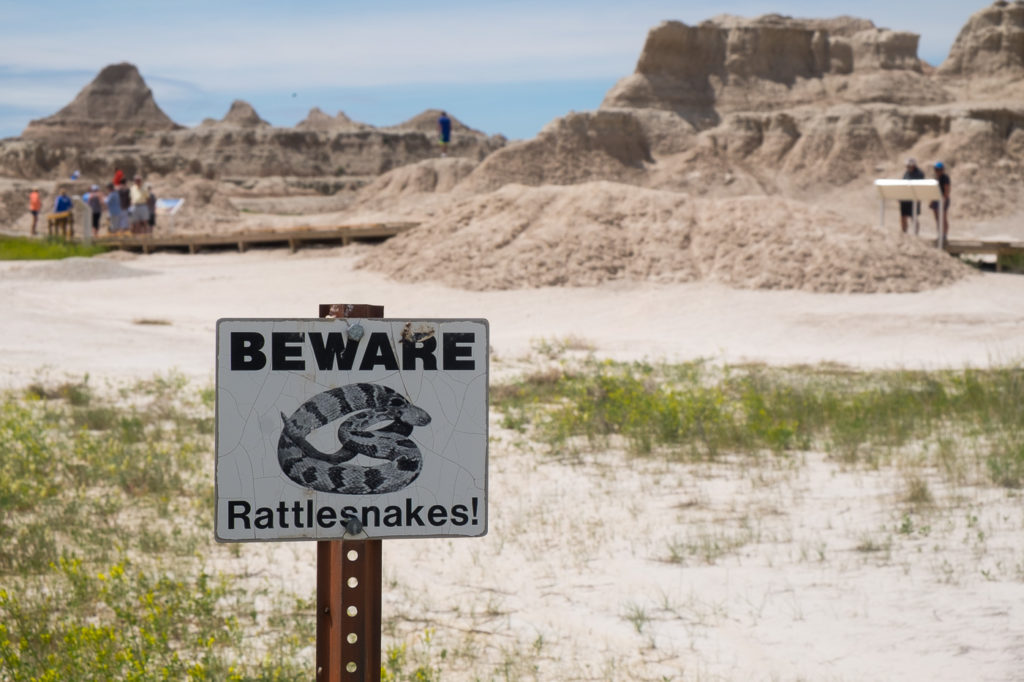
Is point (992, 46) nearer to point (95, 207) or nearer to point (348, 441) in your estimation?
point (95, 207)

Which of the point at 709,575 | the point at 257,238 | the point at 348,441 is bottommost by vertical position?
the point at 709,575

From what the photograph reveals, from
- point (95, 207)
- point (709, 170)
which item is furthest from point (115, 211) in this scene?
point (709, 170)

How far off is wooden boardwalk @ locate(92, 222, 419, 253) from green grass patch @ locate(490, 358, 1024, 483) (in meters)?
16.4

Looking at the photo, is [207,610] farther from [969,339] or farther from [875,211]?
[875,211]

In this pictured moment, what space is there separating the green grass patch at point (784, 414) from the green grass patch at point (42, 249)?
16368 mm

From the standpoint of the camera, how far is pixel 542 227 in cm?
2055

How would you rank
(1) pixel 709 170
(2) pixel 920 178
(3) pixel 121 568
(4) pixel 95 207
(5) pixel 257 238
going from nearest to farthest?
1. (3) pixel 121 568
2. (2) pixel 920 178
3. (5) pixel 257 238
4. (4) pixel 95 207
5. (1) pixel 709 170

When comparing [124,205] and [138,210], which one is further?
[124,205]

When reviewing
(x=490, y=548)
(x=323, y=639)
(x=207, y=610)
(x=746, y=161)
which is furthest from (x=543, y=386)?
(x=746, y=161)

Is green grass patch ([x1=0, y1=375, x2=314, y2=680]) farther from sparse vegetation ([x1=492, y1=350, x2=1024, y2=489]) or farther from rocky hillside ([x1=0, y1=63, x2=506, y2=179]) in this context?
rocky hillside ([x1=0, y1=63, x2=506, y2=179])

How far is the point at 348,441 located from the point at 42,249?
24784 millimetres

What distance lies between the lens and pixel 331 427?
7.84ft

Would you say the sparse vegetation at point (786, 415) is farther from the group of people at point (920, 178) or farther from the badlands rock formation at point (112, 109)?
the badlands rock formation at point (112, 109)

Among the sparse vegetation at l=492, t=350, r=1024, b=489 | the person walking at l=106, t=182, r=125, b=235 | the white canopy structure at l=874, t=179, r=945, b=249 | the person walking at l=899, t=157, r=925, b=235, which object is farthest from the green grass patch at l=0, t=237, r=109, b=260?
the person walking at l=899, t=157, r=925, b=235
